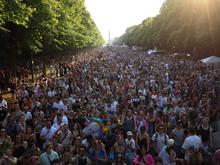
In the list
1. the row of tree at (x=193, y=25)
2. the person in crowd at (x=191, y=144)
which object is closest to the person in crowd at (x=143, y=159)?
the person in crowd at (x=191, y=144)

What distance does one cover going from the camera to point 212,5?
159 feet

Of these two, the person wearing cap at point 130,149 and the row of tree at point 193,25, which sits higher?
the row of tree at point 193,25

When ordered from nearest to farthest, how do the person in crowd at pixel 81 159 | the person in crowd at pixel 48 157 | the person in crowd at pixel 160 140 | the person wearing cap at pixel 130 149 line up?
the person in crowd at pixel 48 157 < the person in crowd at pixel 81 159 < the person wearing cap at pixel 130 149 < the person in crowd at pixel 160 140

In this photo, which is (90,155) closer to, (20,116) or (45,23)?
(20,116)

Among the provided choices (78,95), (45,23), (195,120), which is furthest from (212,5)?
(195,120)

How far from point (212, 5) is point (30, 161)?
41.4 meters

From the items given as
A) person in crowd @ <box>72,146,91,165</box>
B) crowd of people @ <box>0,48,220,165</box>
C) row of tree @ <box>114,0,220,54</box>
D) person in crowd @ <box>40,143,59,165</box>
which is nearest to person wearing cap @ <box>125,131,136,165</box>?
crowd of people @ <box>0,48,220,165</box>

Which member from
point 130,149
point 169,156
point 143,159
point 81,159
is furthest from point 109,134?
point 169,156

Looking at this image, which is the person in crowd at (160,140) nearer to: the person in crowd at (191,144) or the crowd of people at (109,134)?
the crowd of people at (109,134)

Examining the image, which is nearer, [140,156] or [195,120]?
[140,156]

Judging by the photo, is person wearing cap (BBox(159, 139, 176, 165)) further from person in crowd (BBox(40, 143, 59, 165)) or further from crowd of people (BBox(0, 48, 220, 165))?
person in crowd (BBox(40, 143, 59, 165))

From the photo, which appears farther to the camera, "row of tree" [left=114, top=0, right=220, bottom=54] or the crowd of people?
"row of tree" [left=114, top=0, right=220, bottom=54]

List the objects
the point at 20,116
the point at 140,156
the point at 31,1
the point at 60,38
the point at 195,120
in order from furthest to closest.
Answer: the point at 60,38 < the point at 31,1 < the point at 195,120 < the point at 20,116 < the point at 140,156

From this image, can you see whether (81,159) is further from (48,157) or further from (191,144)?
(191,144)
